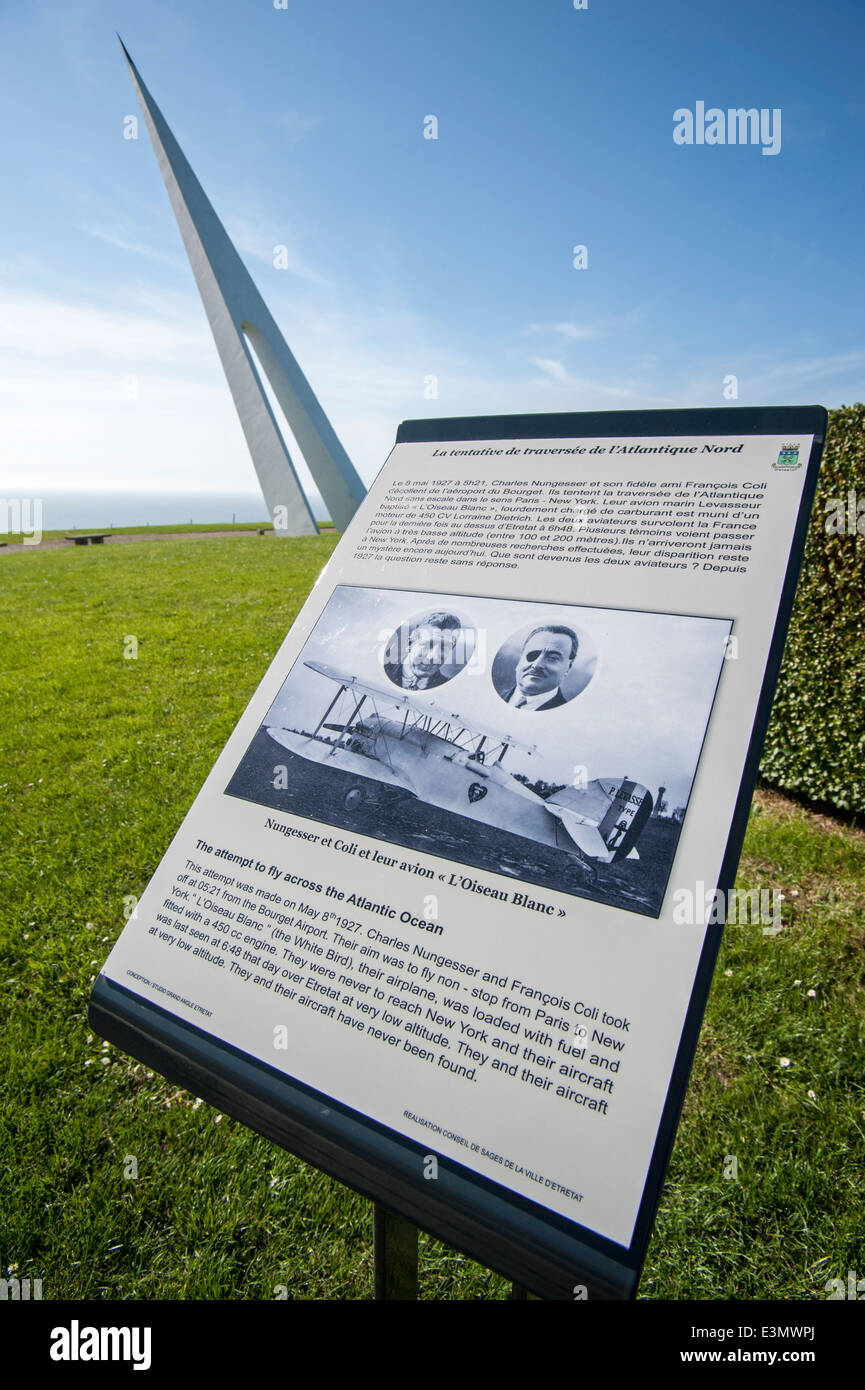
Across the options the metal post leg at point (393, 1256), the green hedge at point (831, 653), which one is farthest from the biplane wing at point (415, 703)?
the green hedge at point (831, 653)

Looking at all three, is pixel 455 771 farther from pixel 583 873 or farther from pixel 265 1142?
pixel 265 1142

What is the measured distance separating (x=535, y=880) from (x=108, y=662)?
21.9ft

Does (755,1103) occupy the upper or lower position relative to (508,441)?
lower

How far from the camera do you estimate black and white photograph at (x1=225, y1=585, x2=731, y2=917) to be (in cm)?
113

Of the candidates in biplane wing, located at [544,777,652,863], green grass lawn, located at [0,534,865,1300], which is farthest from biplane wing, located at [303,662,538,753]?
green grass lawn, located at [0,534,865,1300]

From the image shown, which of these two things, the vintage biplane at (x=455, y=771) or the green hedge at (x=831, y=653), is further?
the green hedge at (x=831, y=653)

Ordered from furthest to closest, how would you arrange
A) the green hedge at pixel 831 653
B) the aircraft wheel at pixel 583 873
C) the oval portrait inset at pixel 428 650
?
the green hedge at pixel 831 653, the oval portrait inset at pixel 428 650, the aircraft wheel at pixel 583 873

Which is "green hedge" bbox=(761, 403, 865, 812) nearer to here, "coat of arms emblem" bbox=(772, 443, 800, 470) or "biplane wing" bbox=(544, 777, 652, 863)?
"coat of arms emblem" bbox=(772, 443, 800, 470)

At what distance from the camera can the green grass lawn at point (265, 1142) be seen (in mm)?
1825

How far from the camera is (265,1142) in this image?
7.28 ft

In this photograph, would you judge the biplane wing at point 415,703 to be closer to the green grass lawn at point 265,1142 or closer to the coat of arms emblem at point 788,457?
the coat of arms emblem at point 788,457

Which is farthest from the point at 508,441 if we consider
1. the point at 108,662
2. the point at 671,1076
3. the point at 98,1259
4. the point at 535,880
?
the point at 108,662
